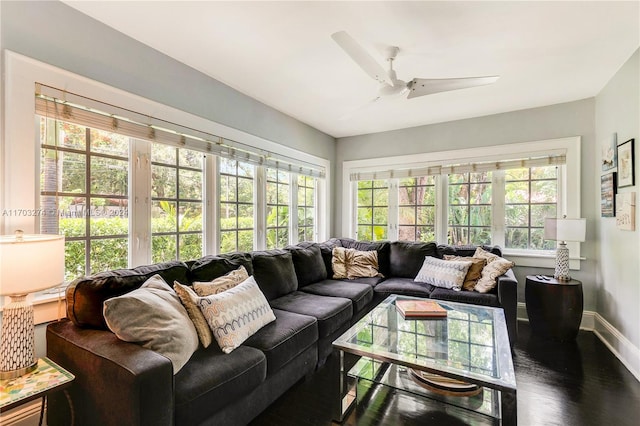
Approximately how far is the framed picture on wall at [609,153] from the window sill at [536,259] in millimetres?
1056

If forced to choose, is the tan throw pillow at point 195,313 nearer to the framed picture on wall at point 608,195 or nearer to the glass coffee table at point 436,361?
the glass coffee table at point 436,361

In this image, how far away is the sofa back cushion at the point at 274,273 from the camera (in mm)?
2740

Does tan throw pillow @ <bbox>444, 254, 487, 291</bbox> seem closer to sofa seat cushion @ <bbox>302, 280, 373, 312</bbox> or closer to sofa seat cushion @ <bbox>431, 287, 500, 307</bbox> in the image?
sofa seat cushion @ <bbox>431, 287, 500, 307</bbox>

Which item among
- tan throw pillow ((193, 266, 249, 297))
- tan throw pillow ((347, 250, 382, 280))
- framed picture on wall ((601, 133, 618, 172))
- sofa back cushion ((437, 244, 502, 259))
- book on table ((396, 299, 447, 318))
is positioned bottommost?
book on table ((396, 299, 447, 318))

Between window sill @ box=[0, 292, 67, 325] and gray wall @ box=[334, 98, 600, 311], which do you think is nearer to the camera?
window sill @ box=[0, 292, 67, 325]

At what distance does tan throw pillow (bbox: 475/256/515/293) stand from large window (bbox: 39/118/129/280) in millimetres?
3199

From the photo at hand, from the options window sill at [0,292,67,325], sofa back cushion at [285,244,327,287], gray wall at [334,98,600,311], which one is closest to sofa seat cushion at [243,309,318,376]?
sofa back cushion at [285,244,327,287]

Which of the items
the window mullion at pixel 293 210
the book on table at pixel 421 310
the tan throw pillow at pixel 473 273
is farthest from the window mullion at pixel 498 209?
the window mullion at pixel 293 210

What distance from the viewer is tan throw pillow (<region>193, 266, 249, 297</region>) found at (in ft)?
6.70

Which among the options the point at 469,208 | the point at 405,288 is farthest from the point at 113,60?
the point at 469,208

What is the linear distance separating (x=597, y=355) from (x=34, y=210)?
14.6 feet

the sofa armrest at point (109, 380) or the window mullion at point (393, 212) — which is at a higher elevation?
the window mullion at point (393, 212)

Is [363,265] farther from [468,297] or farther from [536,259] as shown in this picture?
[536,259]

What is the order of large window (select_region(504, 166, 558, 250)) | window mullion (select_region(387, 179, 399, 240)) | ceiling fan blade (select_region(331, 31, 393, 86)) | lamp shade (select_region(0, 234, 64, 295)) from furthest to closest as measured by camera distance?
window mullion (select_region(387, 179, 399, 240)) → large window (select_region(504, 166, 558, 250)) → ceiling fan blade (select_region(331, 31, 393, 86)) → lamp shade (select_region(0, 234, 64, 295))
